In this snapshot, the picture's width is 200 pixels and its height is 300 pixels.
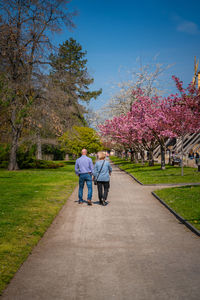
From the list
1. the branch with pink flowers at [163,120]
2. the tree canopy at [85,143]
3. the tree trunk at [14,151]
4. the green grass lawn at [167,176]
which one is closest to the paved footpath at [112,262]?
the green grass lawn at [167,176]

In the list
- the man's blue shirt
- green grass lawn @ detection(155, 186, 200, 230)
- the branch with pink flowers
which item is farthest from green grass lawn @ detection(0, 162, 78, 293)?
the branch with pink flowers

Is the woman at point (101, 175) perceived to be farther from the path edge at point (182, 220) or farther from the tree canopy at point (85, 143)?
the tree canopy at point (85, 143)

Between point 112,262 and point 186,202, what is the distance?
639 cm

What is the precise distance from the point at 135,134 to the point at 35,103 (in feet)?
35.9

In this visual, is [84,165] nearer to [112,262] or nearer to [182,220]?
[182,220]

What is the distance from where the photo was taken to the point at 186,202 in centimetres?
1136

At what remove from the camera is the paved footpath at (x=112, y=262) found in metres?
4.36

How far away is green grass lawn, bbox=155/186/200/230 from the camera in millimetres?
9070

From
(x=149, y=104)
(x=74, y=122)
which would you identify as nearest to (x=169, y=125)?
(x=149, y=104)

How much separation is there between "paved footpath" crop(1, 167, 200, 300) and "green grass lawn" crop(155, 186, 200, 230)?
0.42 m

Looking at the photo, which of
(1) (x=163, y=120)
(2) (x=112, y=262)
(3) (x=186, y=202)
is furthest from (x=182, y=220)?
(1) (x=163, y=120)

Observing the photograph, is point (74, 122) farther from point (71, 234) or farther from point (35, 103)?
point (71, 234)

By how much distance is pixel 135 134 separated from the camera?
116 feet

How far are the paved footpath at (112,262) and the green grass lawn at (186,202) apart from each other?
0.42 m
